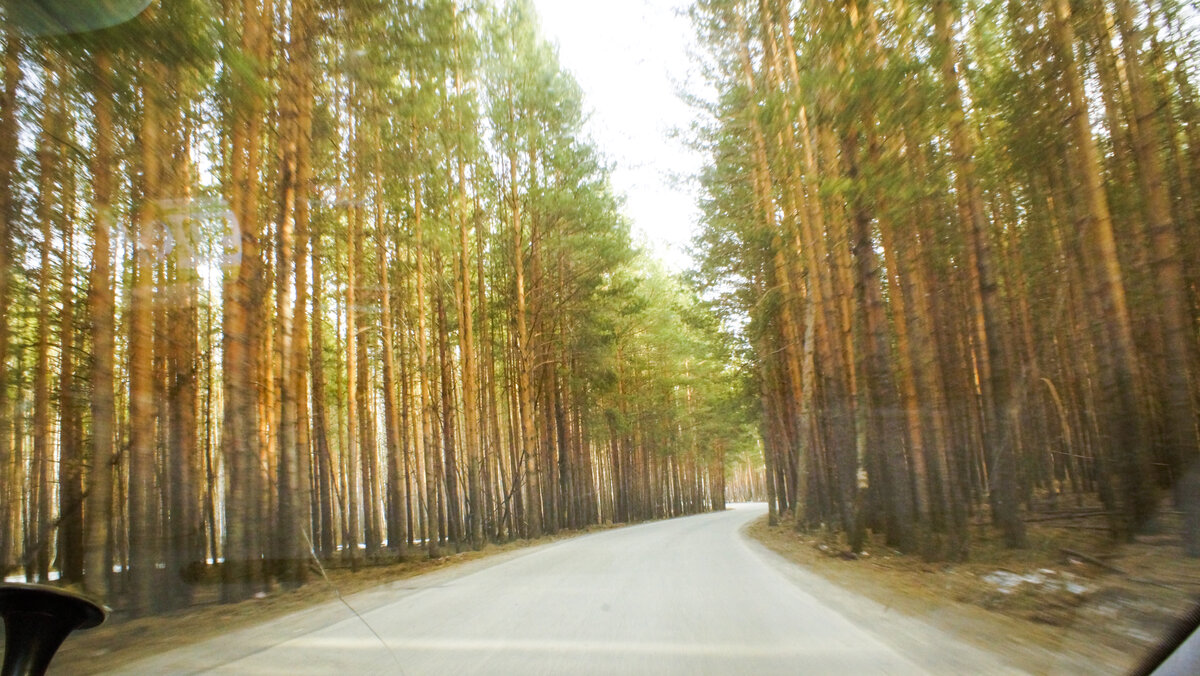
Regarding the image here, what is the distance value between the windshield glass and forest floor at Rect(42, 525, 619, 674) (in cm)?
10

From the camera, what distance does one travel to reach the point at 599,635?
5574 millimetres

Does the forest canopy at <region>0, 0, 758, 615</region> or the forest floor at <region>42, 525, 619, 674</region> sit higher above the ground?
the forest canopy at <region>0, 0, 758, 615</region>

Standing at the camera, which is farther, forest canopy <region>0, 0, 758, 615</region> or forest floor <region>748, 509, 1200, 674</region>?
forest canopy <region>0, 0, 758, 615</region>

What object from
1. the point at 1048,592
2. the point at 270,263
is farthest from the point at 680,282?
the point at 1048,592

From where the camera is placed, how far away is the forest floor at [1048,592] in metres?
4.80

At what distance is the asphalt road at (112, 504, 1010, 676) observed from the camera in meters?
4.63

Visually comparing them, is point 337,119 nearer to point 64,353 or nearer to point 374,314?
point 374,314

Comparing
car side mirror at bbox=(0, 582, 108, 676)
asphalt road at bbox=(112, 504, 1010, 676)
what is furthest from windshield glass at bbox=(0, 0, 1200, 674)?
car side mirror at bbox=(0, 582, 108, 676)

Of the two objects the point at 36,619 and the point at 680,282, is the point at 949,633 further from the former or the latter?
the point at 680,282

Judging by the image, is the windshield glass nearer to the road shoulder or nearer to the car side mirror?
the road shoulder

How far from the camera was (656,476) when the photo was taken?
144ft

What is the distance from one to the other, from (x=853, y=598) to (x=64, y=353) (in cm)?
1357

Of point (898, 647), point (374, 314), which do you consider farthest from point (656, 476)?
point (898, 647)

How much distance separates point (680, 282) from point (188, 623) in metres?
16.5
